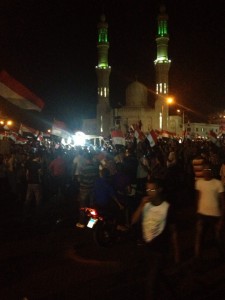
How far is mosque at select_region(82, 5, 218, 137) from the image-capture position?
60375 mm

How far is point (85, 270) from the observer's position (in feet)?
20.5

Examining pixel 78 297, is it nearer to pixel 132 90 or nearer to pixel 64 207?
pixel 64 207

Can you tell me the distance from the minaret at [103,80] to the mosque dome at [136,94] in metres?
3.29

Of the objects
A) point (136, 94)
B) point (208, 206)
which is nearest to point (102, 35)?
point (136, 94)

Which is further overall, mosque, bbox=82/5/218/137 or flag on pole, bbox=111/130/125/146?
mosque, bbox=82/5/218/137

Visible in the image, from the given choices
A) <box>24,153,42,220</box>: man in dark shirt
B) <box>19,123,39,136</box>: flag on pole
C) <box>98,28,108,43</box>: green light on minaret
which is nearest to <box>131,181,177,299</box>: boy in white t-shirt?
<box>24,153,42,220</box>: man in dark shirt

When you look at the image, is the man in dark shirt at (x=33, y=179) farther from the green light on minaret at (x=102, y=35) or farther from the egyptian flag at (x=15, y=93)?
the green light on minaret at (x=102, y=35)

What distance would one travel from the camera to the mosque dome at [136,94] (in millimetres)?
63497

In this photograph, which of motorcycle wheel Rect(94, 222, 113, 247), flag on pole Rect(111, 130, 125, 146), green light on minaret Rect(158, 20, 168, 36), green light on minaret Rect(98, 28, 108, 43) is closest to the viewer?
motorcycle wheel Rect(94, 222, 113, 247)

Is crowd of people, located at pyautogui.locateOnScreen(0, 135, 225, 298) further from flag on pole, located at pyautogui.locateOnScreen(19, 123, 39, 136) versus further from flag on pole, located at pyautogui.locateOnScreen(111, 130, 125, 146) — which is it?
flag on pole, located at pyautogui.locateOnScreen(19, 123, 39, 136)

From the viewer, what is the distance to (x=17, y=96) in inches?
461

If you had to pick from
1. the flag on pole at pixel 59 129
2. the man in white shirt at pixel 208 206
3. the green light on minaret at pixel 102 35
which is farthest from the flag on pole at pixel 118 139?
the green light on minaret at pixel 102 35

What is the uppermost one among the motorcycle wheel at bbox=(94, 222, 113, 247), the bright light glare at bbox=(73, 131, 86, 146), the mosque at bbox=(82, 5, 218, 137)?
the mosque at bbox=(82, 5, 218, 137)

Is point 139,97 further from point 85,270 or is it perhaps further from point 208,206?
point 85,270
